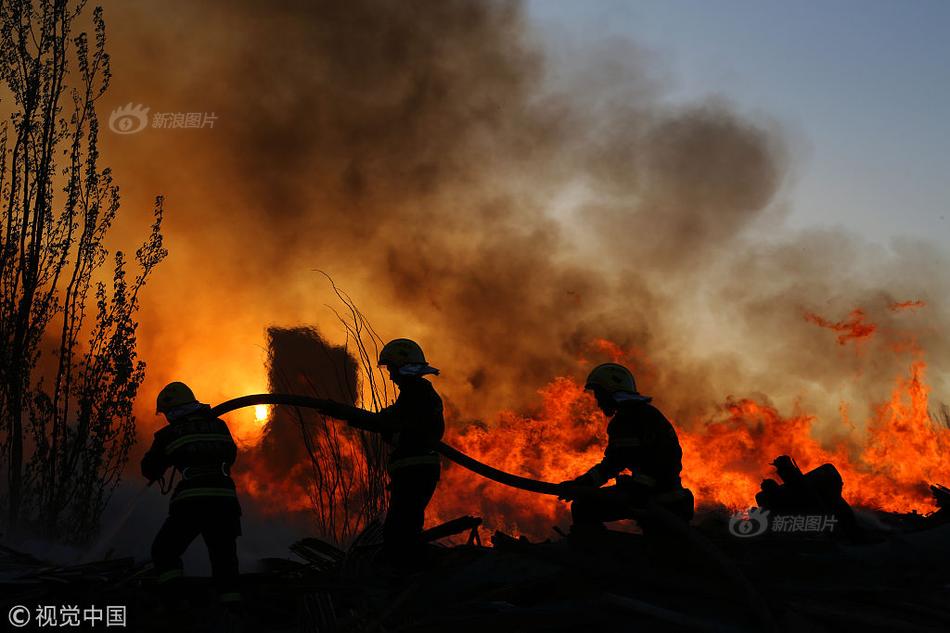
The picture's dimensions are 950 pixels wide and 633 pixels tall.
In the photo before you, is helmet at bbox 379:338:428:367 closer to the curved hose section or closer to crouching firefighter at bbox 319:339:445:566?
crouching firefighter at bbox 319:339:445:566

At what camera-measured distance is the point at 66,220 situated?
17.3m

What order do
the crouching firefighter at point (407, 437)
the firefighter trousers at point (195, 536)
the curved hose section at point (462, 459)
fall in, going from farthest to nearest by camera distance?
the crouching firefighter at point (407, 437), the curved hose section at point (462, 459), the firefighter trousers at point (195, 536)

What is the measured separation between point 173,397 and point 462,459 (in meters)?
3.02

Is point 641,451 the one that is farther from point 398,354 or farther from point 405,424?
point 398,354

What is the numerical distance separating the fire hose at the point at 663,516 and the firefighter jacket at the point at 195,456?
0.25 metres

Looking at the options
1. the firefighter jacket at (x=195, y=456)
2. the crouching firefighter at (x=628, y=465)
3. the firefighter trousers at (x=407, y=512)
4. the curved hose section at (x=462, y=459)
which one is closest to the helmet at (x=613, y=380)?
the crouching firefighter at (x=628, y=465)

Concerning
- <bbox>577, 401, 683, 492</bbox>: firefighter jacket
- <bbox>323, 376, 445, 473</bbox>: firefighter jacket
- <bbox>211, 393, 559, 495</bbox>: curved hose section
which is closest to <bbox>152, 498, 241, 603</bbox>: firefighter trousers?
<bbox>211, 393, 559, 495</bbox>: curved hose section

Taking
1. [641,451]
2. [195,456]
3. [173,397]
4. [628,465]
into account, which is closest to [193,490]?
[195,456]

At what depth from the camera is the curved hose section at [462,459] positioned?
26.7ft

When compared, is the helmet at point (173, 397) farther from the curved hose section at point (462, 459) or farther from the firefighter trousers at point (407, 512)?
the firefighter trousers at point (407, 512)

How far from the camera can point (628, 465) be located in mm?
7977

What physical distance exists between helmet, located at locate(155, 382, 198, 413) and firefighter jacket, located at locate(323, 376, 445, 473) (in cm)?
141

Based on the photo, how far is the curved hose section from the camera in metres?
8.12

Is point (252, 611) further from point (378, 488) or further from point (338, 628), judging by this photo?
point (378, 488)
